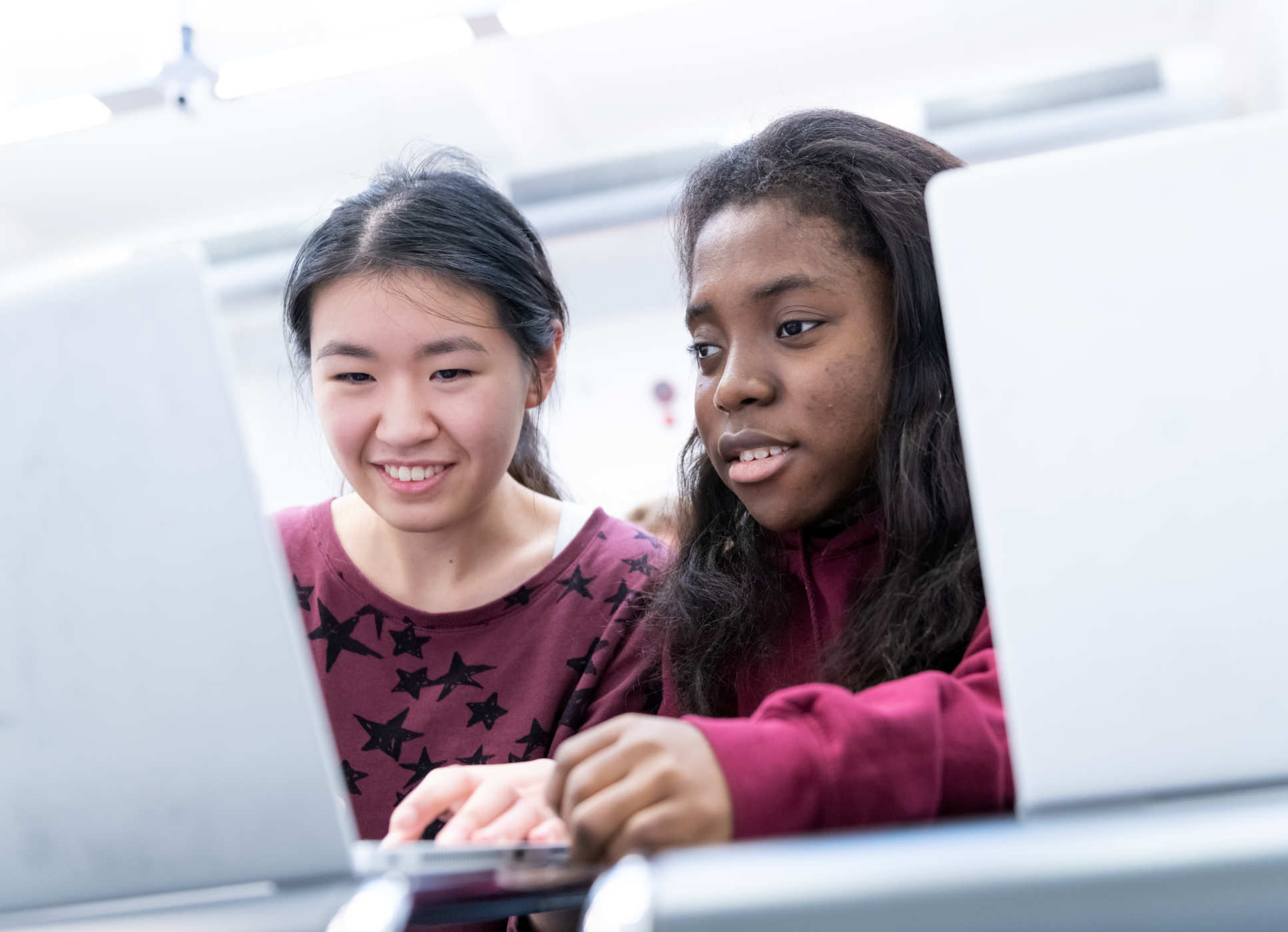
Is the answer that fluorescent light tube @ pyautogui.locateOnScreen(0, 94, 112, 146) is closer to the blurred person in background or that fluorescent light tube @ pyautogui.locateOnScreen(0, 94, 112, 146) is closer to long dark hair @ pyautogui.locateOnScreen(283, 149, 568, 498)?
the blurred person in background

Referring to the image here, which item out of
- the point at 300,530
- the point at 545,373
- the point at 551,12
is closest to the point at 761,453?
the point at 545,373

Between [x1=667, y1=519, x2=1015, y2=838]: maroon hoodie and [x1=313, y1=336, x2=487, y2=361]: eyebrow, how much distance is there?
2.23ft

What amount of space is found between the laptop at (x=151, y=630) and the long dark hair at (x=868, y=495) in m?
0.41

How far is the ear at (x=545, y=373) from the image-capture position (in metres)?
1.34

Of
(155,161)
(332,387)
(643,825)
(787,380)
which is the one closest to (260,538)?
(643,825)

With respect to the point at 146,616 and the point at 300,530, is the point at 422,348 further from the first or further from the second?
the point at 146,616

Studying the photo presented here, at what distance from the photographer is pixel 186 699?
0.47 m

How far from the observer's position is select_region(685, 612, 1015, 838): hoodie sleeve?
52cm

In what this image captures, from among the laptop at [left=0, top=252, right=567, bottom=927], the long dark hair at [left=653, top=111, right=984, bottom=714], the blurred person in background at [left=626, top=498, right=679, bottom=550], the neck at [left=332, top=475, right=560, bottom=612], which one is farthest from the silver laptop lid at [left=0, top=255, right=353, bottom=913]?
the blurred person in background at [left=626, top=498, right=679, bottom=550]

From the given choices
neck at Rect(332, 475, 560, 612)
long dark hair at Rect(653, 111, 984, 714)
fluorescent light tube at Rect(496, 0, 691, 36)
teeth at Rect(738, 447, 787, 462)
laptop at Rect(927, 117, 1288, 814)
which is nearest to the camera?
laptop at Rect(927, 117, 1288, 814)

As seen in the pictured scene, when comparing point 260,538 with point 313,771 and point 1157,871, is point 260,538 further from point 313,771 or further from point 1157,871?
point 1157,871

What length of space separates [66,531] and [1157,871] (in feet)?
1.44

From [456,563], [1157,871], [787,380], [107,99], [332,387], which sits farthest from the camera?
[107,99]

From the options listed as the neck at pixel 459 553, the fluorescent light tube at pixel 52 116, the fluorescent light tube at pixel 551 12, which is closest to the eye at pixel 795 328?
the neck at pixel 459 553
